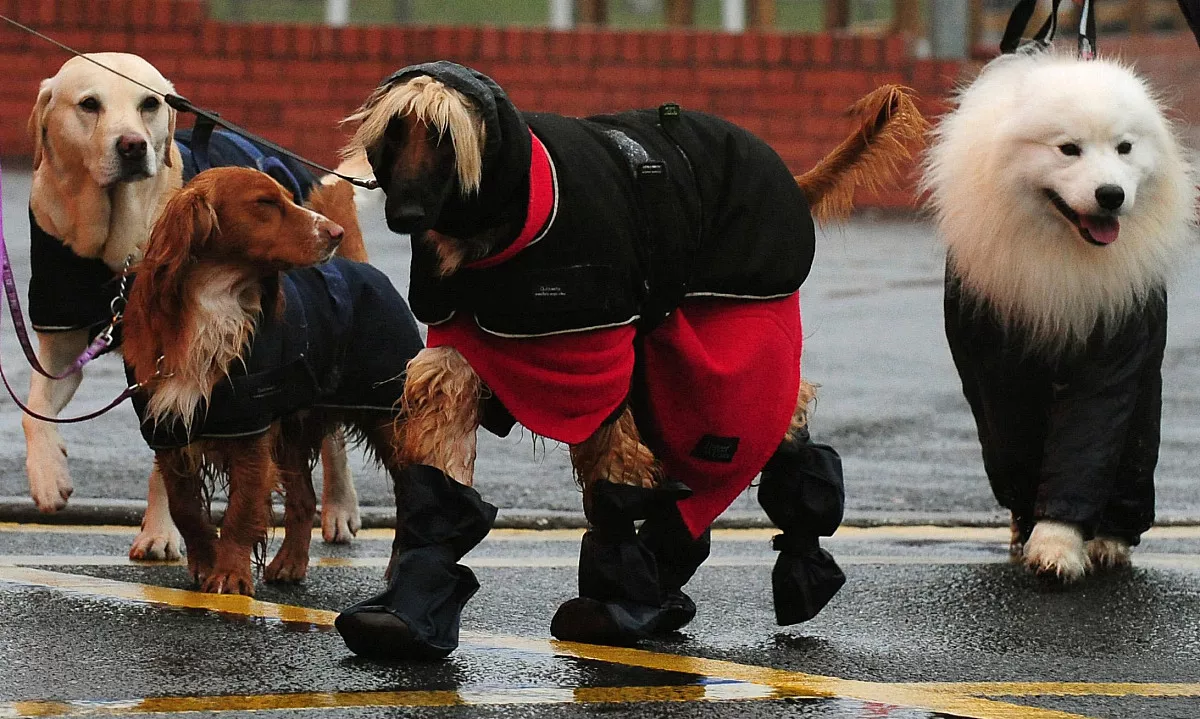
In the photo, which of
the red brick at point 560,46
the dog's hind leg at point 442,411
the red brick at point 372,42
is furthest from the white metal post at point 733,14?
the dog's hind leg at point 442,411

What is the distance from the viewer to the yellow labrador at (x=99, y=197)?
6.10 meters

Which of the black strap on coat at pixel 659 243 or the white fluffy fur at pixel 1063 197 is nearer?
the black strap on coat at pixel 659 243

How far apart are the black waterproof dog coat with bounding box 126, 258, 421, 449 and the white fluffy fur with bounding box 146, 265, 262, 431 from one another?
0.11 ft

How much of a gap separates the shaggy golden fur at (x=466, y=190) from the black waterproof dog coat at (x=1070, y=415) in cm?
79

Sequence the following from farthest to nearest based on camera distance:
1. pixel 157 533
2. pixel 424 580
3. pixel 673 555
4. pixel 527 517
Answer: pixel 527 517
pixel 157 533
pixel 673 555
pixel 424 580

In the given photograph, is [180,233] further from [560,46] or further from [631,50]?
[631,50]

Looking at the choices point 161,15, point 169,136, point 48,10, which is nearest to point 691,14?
point 161,15

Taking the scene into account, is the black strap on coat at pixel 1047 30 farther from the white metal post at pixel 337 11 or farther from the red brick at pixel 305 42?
the white metal post at pixel 337 11

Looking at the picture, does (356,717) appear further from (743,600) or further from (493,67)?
(493,67)

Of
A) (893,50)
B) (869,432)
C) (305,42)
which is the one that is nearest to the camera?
(869,432)

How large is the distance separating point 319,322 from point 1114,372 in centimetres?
229

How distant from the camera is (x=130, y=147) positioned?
6191mm

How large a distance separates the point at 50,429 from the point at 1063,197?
3155 millimetres

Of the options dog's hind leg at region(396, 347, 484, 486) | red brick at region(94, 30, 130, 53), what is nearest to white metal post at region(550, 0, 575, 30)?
red brick at region(94, 30, 130, 53)
